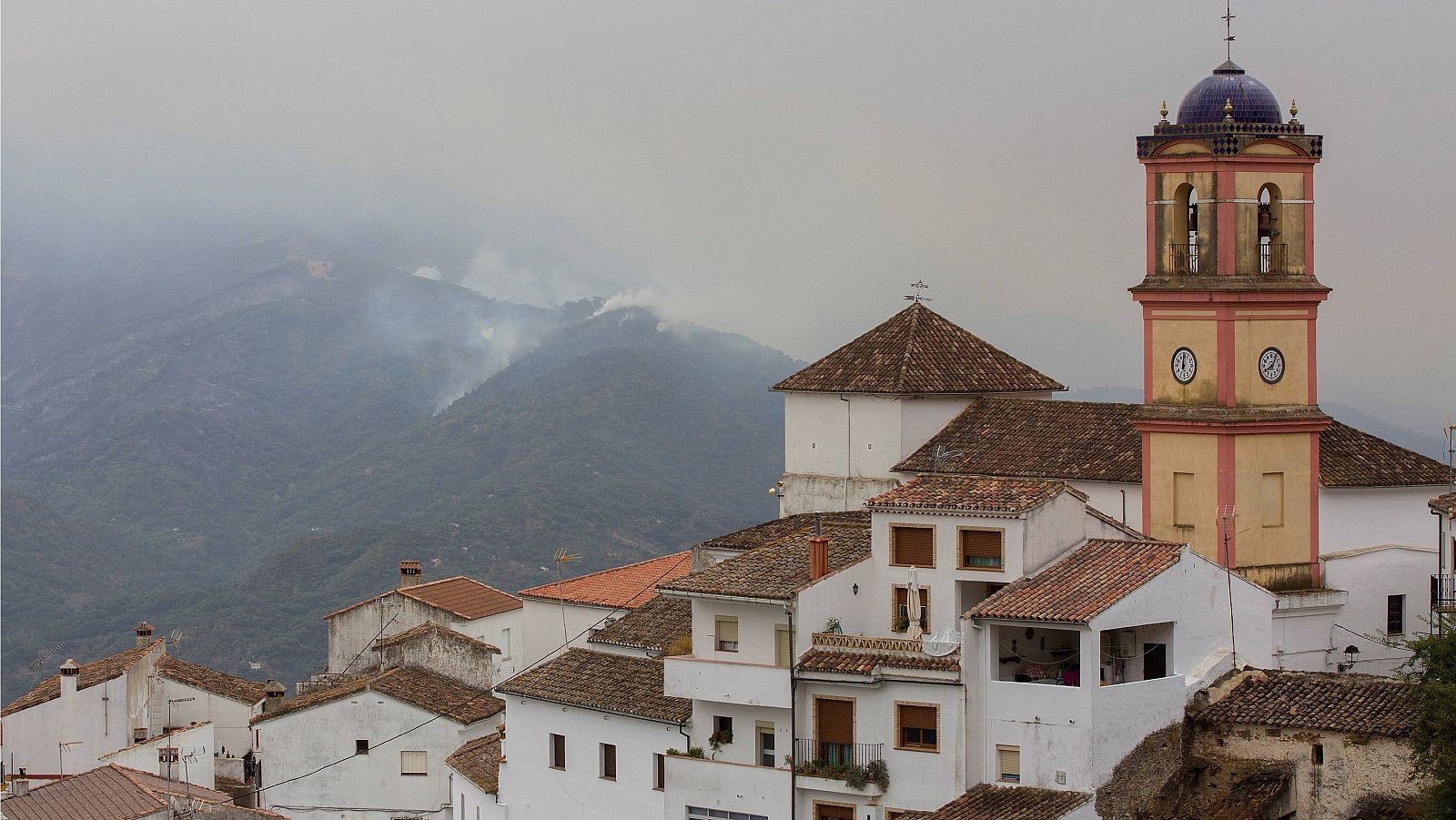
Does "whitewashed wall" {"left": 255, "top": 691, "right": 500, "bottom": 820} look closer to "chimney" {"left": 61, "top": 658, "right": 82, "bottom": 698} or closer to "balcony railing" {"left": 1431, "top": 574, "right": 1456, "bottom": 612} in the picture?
"chimney" {"left": 61, "top": 658, "right": 82, "bottom": 698}

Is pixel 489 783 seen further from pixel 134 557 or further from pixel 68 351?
pixel 68 351

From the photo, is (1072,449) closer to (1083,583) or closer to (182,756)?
(1083,583)

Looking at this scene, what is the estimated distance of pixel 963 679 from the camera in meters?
30.9

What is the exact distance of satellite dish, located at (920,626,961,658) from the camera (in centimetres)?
3133

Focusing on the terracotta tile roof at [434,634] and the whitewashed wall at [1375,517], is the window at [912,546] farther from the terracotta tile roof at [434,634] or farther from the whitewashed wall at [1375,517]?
the terracotta tile roof at [434,634]

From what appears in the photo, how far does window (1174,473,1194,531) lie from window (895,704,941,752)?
8.38 meters

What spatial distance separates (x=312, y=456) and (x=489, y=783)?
369ft

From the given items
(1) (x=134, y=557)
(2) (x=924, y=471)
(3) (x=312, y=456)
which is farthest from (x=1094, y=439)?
(3) (x=312, y=456)

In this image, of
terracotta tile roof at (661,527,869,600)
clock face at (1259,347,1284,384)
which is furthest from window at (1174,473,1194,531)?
terracotta tile roof at (661,527,869,600)

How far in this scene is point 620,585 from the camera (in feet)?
158

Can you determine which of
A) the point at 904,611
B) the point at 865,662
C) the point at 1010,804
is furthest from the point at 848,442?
the point at 1010,804

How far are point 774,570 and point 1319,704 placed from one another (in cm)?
840

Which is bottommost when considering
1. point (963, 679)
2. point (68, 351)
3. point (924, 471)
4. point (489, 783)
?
point (489, 783)

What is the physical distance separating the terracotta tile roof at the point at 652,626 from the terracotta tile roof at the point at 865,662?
469 cm
